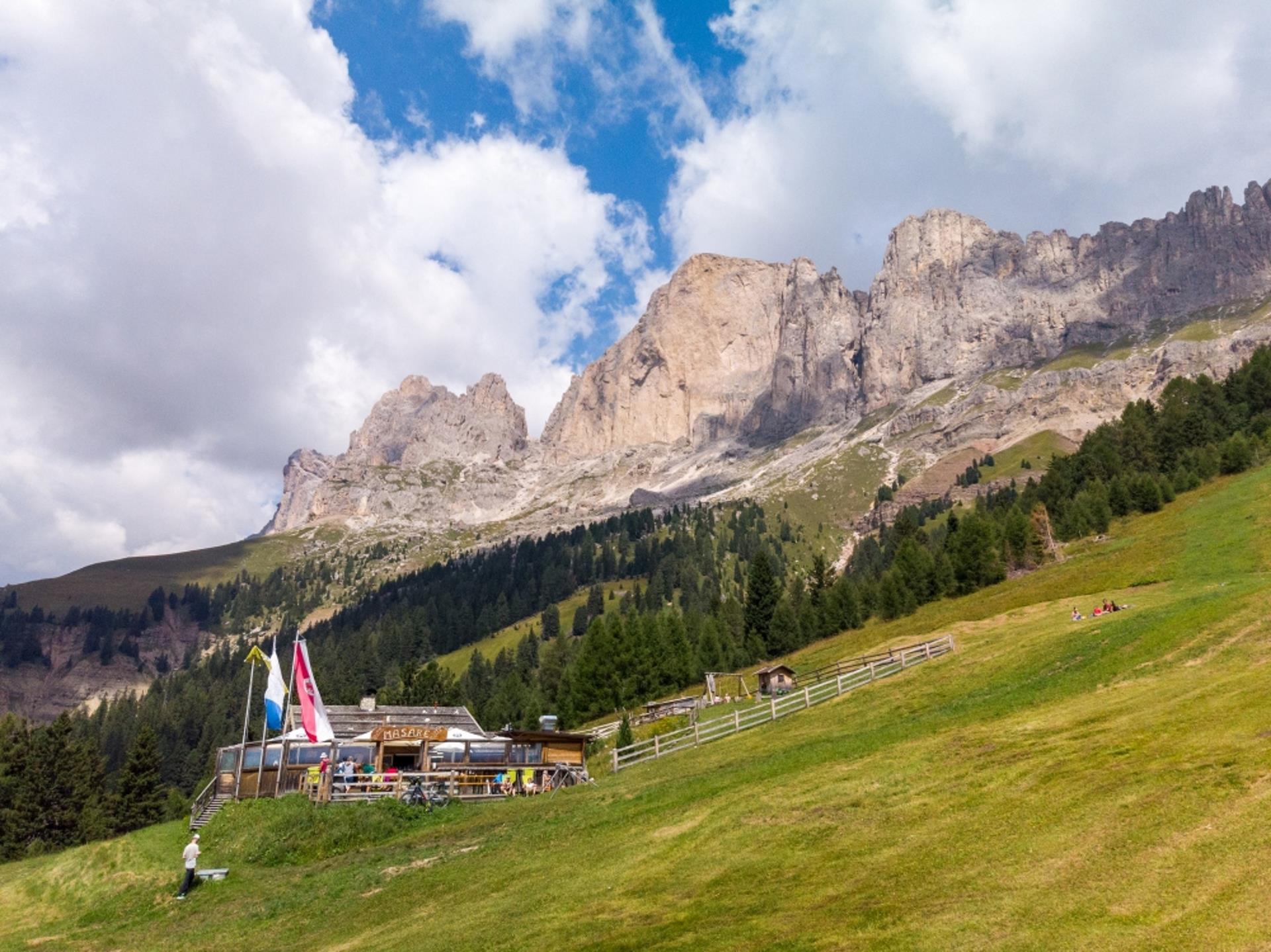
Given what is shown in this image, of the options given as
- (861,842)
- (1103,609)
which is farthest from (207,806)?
(1103,609)

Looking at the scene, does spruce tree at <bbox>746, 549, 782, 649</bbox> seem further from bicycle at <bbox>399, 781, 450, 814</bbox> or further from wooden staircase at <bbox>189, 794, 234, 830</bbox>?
bicycle at <bbox>399, 781, 450, 814</bbox>

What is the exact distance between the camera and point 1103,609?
50844 mm

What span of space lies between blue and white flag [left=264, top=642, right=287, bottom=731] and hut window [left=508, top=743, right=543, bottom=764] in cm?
1360

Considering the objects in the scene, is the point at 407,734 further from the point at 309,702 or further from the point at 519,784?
the point at 309,702

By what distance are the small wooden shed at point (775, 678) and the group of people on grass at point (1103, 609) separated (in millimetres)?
25375

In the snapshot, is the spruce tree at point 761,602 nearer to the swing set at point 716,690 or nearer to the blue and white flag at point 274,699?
the swing set at point 716,690

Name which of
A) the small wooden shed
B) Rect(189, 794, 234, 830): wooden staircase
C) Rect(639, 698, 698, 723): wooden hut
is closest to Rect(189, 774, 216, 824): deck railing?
Rect(189, 794, 234, 830): wooden staircase

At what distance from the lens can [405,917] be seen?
22641mm

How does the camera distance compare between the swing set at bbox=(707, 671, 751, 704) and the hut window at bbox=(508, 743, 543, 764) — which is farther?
the swing set at bbox=(707, 671, 751, 704)

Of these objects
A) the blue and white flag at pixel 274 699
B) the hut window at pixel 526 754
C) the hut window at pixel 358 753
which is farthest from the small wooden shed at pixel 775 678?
the blue and white flag at pixel 274 699

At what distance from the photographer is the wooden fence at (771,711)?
1807 inches

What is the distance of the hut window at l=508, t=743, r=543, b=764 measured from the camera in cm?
5012

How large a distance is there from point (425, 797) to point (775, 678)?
125 feet

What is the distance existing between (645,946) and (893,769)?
11.6 metres
